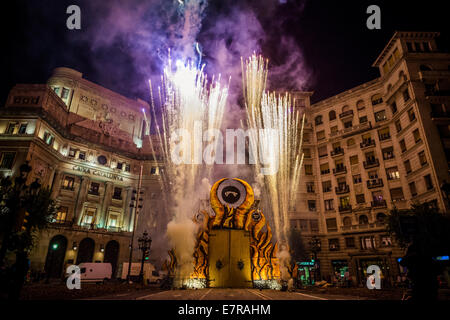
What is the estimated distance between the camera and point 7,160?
34438mm

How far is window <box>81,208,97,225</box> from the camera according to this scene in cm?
4380

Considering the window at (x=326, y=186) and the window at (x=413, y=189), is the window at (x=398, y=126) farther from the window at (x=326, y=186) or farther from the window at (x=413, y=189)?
the window at (x=326, y=186)

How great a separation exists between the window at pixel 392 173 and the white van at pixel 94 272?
41.0 meters

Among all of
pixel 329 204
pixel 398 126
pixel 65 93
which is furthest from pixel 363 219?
pixel 65 93

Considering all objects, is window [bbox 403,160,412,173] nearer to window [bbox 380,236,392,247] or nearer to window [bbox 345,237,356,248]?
window [bbox 380,236,392,247]

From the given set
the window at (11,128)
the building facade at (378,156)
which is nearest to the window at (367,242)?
the building facade at (378,156)

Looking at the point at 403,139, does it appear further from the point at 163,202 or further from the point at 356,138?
the point at 163,202

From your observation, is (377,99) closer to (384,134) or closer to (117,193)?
(384,134)

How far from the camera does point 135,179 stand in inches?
2030

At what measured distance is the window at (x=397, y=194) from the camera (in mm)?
34656
